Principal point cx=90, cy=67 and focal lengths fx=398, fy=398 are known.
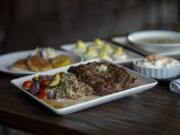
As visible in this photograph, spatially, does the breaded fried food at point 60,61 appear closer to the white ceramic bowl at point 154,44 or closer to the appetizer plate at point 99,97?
the appetizer plate at point 99,97

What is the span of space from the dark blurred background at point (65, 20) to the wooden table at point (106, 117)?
1.16m

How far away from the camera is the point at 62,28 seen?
239cm

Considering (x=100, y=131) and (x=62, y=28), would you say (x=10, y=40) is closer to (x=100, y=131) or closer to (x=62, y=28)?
(x=62, y=28)

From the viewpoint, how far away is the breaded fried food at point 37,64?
1.26 m

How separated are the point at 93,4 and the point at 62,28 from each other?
323mm

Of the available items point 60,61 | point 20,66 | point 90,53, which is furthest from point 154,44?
point 20,66

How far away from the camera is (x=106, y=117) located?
0.95 meters

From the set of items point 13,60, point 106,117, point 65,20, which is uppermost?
point 65,20

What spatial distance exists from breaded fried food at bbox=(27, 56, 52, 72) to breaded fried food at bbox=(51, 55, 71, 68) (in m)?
0.02

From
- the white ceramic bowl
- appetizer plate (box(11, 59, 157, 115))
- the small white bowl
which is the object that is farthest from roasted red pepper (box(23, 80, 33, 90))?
the white ceramic bowl

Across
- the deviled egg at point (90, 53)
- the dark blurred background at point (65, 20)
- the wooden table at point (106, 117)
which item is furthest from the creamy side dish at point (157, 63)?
the dark blurred background at point (65, 20)

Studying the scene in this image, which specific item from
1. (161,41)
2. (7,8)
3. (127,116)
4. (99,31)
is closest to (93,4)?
(99,31)

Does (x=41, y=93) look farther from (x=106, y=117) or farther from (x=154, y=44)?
(x=154, y=44)

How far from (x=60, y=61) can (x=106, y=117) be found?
1.39 feet
